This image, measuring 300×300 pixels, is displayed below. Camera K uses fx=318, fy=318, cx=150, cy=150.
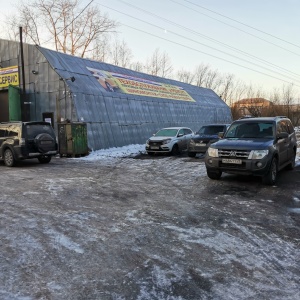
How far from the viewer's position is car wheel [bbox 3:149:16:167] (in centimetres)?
1285

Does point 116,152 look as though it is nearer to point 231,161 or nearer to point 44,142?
point 44,142

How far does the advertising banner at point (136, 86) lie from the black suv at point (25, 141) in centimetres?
902

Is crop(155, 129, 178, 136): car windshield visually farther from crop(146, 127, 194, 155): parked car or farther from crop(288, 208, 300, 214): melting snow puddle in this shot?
crop(288, 208, 300, 214): melting snow puddle

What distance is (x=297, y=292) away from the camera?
10.5 ft

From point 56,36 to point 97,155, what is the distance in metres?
30.8

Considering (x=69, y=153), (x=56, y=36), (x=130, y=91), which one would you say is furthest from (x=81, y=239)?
(x=56, y=36)

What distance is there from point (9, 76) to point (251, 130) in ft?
58.3

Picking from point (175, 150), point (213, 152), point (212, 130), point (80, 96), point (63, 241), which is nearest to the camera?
point (63, 241)

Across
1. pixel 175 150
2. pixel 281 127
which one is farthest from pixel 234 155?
pixel 175 150

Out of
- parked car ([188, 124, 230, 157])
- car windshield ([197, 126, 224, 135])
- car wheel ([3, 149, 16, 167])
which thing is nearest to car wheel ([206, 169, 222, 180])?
parked car ([188, 124, 230, 157])

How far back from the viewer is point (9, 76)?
21359mm

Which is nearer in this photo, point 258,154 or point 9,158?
point 258,154

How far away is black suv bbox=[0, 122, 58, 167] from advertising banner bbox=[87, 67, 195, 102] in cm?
902

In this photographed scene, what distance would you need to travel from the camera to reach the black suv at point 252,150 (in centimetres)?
812
